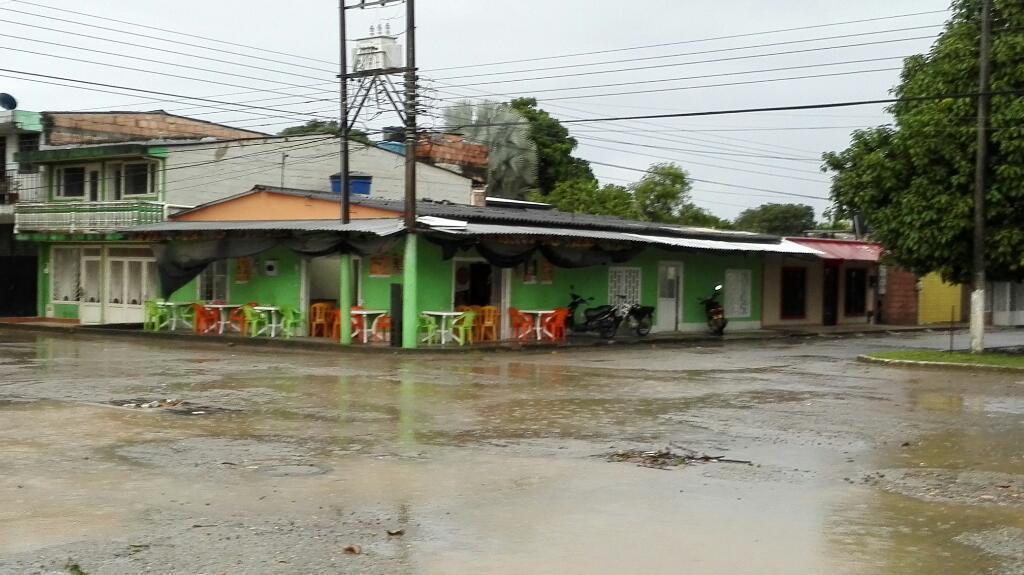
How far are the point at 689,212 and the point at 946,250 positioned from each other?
3378cm

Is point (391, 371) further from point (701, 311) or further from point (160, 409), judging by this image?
point (701, 311)

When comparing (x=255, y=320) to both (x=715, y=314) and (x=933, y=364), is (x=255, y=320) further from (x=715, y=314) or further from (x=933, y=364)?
(x=933, y=364)

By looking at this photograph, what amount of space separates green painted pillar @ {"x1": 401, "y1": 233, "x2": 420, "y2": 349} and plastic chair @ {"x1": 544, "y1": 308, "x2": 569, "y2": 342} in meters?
4.05

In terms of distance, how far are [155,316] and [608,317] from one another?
12656 mm

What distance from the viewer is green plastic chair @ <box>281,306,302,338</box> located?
28.8 metres

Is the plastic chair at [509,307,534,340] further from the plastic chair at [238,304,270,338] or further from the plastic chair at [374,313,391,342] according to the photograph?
the plastic chair at [238,304,270,338]

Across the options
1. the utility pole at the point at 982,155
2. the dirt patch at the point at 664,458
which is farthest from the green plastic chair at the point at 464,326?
the dirt patch at the point at 664,458

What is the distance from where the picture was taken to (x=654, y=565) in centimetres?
723

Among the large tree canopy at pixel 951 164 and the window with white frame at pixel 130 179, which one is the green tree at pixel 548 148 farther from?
the large tree canopy at pixel 951 164

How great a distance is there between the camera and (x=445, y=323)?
27188 mm

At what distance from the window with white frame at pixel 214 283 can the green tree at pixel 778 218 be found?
57.8 meters

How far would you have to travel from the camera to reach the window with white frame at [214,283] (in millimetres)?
32750

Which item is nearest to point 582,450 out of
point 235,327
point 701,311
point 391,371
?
point 391,371

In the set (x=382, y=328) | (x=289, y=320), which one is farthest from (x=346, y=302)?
(x=289, y=320)
